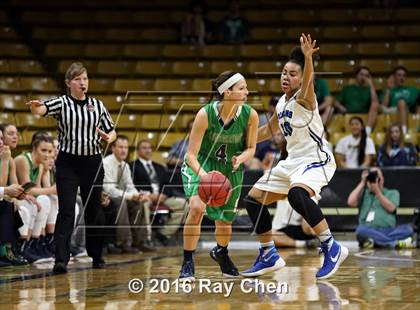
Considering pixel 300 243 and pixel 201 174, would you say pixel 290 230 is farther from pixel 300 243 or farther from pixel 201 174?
pixel 201 174

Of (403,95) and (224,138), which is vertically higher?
(403,95)

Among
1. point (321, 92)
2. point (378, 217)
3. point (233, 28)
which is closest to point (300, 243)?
point (378, 217)

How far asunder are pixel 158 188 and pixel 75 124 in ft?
12.6

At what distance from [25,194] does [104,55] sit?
308 inches

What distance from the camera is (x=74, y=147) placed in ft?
26.4

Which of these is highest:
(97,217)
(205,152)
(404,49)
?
(404,49)

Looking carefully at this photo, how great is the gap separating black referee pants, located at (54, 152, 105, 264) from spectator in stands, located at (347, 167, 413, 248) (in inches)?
157

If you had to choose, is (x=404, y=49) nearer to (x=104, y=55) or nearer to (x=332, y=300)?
(x=104, y=55)

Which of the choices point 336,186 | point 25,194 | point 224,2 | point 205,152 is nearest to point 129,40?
point 224,2

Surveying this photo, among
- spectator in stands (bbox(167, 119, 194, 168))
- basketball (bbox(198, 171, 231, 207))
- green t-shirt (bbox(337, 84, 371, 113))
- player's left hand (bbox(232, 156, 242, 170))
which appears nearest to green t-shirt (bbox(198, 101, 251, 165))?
basketball (bbox(198, 171, 231, 207))

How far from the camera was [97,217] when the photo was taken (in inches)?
339

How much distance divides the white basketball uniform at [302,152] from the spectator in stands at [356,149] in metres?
5.29

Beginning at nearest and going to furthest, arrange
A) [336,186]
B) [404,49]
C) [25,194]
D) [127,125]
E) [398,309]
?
[398,309] < [25,194] < [336,186] < [127,125] < [404,49]

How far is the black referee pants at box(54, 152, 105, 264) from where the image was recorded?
795 centimetres
